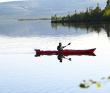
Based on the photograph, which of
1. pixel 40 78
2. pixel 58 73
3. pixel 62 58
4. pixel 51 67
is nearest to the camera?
pixel 40 78

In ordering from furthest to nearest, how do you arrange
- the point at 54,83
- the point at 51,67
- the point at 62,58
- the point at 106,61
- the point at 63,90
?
the point at 62,58 < the point at 106,61 < the point at 51,67 < the point at 54,83 < the point at 63,90

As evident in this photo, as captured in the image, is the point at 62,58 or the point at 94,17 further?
the point at 94,17

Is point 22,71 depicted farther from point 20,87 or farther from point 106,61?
point 106,61

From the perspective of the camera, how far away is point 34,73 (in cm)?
2503

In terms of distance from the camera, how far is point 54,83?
20625mm

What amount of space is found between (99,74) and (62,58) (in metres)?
12.1

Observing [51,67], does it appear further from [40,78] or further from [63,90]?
[63,90]

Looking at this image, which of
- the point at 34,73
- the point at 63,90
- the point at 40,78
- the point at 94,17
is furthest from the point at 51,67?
the point at 94,17

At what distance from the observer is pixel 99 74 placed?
78.2 ft

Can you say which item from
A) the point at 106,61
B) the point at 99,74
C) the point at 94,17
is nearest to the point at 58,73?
the point at 99,74

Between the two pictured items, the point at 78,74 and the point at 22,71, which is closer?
the point at 78,74

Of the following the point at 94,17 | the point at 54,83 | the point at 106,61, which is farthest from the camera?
the point at 94,17

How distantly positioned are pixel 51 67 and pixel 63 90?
9.89 meters

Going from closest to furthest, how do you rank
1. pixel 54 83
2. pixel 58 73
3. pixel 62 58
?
pixel 54 83 < pixel 58 73 < pixel 62 58
